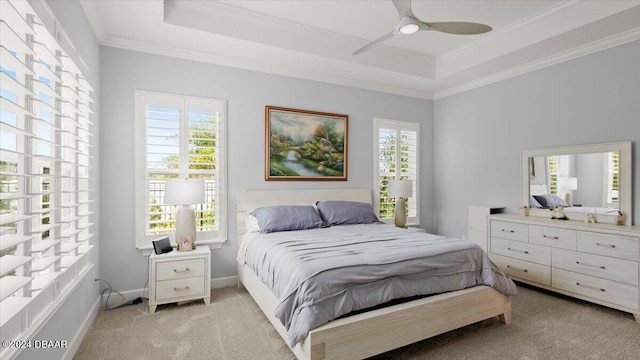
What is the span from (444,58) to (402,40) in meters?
0.84

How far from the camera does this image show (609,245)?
2.93 metres

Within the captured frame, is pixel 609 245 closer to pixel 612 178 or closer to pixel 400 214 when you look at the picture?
pixel 612 178

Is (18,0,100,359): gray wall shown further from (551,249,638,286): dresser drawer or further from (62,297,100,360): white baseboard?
(551,249,638,286): dresser drawer

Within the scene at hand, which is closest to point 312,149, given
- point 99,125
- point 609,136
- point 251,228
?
point 251,228

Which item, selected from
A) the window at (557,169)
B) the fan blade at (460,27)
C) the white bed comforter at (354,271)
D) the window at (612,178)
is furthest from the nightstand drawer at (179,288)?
the window at (612,178)

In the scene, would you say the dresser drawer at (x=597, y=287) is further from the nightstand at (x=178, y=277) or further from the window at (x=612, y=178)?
the nightstand at (x=178, y=277)

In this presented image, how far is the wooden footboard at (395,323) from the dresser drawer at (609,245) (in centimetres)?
118

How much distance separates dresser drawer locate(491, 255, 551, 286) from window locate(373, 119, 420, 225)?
1445 mm

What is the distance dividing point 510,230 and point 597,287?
95 cm

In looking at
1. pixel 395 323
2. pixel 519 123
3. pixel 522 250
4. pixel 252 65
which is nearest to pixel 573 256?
pixel 522 250

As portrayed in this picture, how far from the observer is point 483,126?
4500mm

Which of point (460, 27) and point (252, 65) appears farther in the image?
point (252, 65)

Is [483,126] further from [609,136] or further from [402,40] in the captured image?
[402,40]

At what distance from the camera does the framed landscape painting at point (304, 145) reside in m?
3.97
